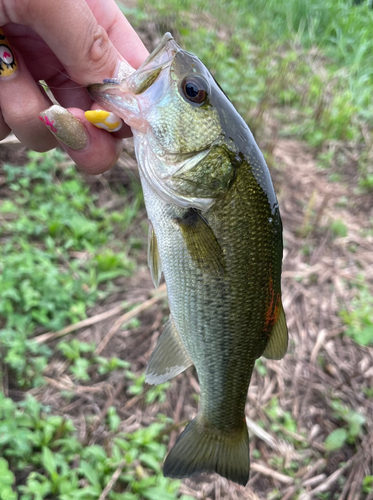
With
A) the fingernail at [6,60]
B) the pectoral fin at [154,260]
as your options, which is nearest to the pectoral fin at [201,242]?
the pectoral fin at [154,260]

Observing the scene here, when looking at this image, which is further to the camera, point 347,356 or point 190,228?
point 347,356

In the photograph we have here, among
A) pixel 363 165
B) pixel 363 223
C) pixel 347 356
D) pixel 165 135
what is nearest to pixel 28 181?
pixel 165 135

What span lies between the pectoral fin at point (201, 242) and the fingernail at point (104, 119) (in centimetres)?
41

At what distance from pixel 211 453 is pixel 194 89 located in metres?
1.32

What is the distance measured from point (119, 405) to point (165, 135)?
5.44 feet

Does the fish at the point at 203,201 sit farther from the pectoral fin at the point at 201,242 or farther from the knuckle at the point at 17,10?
the knuckle at the point at 17,10

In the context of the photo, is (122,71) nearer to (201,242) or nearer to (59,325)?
(201,242)

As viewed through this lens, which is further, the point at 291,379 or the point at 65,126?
the point at 291,379

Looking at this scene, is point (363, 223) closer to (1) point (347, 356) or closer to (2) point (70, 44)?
(1) point (347, 356)

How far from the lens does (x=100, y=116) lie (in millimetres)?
1281

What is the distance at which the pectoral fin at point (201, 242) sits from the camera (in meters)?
1.24

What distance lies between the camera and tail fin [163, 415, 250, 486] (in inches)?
56.9

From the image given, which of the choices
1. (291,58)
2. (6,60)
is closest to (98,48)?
(6,60)

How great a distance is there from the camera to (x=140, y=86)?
1.20 metres
